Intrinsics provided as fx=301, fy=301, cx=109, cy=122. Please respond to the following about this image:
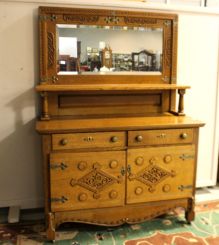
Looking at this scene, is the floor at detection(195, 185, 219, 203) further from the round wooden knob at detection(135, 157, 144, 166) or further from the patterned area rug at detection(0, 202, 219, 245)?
the round wooden knob at detection(135, 157, 144, 166)

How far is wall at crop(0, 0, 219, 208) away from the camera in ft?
7.09

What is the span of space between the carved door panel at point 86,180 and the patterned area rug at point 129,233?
0.23m

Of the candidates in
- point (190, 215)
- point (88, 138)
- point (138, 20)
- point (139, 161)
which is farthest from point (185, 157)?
point (138, 20)

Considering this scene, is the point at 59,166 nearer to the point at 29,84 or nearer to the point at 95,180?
the point at 95,180

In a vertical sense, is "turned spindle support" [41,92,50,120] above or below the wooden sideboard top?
above

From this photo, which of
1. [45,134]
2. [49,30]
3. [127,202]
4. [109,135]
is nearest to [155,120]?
[109,135]

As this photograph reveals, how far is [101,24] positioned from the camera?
2.24 m

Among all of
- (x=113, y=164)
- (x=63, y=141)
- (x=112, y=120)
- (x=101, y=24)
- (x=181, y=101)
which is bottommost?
(x=113, y=164)

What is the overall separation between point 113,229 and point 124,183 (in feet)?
1.26

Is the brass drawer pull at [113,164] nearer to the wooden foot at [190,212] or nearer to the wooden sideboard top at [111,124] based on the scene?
the wooden sideboard top at [111,124]

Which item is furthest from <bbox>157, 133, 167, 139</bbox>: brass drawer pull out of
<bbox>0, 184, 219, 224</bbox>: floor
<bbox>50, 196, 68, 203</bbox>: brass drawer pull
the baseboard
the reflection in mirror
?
the baseboard

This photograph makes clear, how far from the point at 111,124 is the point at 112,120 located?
0.40 feet

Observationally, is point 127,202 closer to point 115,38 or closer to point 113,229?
point 113,229

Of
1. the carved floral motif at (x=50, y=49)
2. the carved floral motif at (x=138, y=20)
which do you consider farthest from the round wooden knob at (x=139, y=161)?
the carved floral motif at (x=138, y=20)
